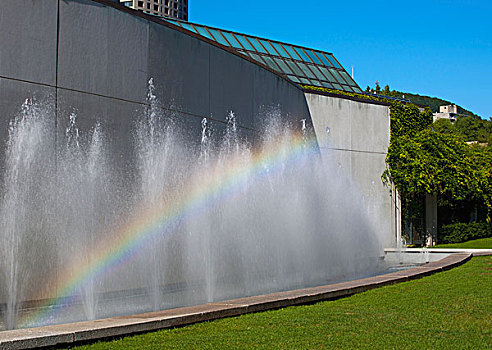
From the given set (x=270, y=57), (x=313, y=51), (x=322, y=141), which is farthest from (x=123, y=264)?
(x=313, y=51)

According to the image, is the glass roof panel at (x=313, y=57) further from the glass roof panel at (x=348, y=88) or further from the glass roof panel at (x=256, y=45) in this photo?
the glass roof panel at (x=256, y=45)

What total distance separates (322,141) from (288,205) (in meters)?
6.79

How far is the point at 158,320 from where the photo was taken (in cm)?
657

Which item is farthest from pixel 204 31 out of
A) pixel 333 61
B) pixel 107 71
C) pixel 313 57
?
pixel 107 71

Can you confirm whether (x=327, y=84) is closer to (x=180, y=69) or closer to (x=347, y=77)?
(x=347, y=77)

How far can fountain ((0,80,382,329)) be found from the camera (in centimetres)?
911

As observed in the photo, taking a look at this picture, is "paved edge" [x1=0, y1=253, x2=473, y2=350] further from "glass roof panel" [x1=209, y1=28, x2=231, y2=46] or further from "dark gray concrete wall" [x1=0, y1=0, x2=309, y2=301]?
"glass roof panel" [x1=209, y1=28, x2=231, y2=46]

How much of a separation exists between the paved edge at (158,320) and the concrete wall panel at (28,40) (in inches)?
173

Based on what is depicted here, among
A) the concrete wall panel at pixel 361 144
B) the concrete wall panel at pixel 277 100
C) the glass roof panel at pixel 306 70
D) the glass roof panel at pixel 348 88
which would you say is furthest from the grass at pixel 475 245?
the glass roof panel at pixel 306 70

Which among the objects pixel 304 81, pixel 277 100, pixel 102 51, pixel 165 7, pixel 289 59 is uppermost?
pixel 165 7

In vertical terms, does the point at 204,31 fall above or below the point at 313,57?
above

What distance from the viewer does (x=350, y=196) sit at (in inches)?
894

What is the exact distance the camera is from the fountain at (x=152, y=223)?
29.9 ft

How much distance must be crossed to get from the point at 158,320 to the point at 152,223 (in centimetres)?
487
